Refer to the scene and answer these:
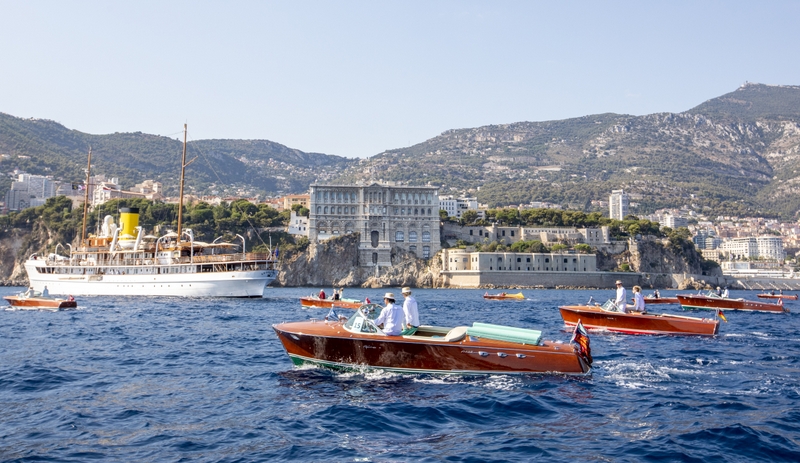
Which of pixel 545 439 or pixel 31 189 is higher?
pixel 31 189

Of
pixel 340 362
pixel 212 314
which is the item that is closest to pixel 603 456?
pixel 340 362

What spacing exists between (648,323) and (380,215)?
90606 mm

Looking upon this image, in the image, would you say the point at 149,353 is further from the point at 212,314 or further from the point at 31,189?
the point at 31,189

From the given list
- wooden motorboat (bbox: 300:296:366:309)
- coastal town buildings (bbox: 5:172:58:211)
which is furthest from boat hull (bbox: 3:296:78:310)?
coastal town buildings (bbox: 5:172:58:211)

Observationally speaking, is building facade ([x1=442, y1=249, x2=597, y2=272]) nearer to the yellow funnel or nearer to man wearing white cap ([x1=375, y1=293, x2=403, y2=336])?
the yellow funnel

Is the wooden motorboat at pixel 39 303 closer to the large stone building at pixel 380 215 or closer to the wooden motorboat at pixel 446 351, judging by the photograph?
the wooden motorboat at pixel 446 351

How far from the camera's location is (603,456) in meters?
8.87

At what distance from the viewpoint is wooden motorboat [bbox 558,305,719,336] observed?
72.0 ft

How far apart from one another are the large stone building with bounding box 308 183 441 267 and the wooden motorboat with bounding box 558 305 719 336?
279ft

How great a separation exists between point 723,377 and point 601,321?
8594 millimetres

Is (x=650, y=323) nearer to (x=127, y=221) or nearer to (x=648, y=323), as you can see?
(x=648, y=323)

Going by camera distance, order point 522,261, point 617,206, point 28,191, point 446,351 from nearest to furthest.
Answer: point 446,351, point 522,261, point 28,191, point 617,206

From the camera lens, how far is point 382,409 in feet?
37.3

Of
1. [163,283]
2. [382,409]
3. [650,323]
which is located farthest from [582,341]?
[163,283]
